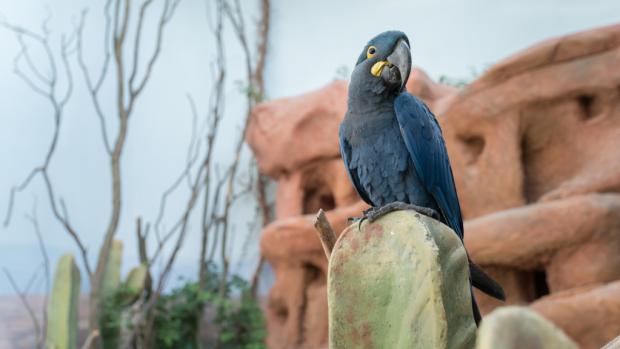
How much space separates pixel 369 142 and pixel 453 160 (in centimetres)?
242

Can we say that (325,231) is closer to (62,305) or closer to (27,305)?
(62,305)

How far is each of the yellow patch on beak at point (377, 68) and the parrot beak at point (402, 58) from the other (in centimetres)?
2

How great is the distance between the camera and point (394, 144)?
1490 mm

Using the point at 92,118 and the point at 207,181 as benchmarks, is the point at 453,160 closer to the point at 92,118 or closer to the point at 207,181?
the point at 207,181

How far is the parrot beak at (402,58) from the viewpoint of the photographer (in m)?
1.36

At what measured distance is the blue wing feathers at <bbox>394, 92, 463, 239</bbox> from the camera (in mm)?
Answer: 1468

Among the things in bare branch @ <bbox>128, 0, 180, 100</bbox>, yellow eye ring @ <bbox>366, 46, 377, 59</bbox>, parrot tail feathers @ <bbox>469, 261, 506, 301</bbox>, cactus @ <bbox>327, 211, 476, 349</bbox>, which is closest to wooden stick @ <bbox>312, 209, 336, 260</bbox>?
cactus @ <bbox>327, 211, 476, 349</bbox>

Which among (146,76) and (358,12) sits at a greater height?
(358,12)

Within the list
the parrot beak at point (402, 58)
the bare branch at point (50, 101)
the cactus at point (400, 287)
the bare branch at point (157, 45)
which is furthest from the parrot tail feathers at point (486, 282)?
the bare branch at point (157, 45)

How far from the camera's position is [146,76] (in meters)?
4.57

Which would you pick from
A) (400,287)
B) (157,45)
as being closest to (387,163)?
(400,287)

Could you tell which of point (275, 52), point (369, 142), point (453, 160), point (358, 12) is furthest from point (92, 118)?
point (369, 142)

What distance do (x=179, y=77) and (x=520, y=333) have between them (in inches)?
183

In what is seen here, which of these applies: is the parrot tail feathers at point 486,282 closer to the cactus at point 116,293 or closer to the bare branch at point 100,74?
the cactus at point 116,293
